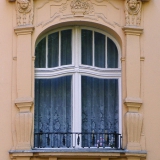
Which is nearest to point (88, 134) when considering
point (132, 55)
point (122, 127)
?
point (122, 127)

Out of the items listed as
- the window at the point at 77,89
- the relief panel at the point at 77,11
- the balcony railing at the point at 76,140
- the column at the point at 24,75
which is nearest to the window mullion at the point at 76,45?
the window at the point at 77,89

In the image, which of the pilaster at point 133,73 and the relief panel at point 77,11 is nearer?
the pilaster at point 133,73

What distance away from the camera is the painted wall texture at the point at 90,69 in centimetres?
1638

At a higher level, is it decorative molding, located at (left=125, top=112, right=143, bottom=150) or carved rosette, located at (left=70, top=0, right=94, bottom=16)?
carved rosette, located at (left=70, top=0, right=94, bottom=16)

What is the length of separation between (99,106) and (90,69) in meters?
0.77

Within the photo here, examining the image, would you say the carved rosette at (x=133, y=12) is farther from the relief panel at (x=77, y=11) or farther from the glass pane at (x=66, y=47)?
the glass pane at (x=66, y=47)

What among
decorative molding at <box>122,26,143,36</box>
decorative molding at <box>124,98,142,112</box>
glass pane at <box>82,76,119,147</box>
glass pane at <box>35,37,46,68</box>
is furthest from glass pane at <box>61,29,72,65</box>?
decorative molding at <box>124,98,142,112</box>

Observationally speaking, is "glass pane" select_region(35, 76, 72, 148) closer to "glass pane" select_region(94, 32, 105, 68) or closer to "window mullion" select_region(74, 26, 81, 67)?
"window mullion" select_region(74, 26, 81, 67)

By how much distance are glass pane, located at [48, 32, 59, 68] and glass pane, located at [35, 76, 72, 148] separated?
1.15ft

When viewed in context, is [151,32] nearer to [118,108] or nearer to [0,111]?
[118,108]

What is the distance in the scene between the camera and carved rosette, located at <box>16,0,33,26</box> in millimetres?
16750

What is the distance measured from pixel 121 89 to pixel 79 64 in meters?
0.98

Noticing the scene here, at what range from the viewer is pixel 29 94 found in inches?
651

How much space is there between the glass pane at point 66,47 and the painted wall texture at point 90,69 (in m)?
0.15
